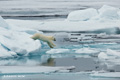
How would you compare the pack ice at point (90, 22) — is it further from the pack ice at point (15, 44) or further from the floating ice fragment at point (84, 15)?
the pack ice at point (15, 44)

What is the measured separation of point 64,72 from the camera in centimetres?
735

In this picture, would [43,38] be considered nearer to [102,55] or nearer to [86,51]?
[86,51]

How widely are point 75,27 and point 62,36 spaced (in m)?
1.68

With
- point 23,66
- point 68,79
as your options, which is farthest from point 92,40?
point 68,79

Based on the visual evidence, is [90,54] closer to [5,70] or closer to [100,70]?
[100,70]

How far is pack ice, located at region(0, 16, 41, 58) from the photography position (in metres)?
8.68

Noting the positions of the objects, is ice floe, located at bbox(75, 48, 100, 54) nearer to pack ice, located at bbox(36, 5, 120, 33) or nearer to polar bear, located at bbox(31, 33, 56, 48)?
polar bear, located at bbox(31, 33, 56, 48)

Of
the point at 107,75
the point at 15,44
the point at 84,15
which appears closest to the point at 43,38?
the point at 15,44

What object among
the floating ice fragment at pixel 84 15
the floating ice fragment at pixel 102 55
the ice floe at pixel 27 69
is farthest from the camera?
the floating ice fragment at pixel 84 15

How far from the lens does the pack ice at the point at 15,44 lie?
8680mm

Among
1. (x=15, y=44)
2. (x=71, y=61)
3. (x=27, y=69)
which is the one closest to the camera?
(x=27, y=69)

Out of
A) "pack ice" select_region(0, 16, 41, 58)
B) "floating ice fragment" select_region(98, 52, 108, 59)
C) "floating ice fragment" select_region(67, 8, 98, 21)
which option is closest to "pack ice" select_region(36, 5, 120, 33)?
"floating ice fragment" select_region(67, 8, 98, 21)

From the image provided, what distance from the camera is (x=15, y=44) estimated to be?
8875 millimetres

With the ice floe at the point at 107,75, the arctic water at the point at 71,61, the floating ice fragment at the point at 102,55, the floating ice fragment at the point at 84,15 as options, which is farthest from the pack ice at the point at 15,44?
the floating ice fragment at the point at 84,15
